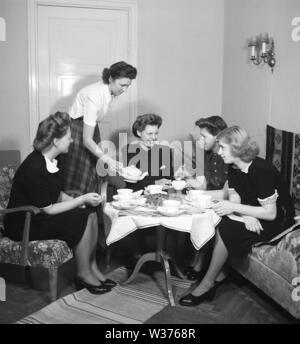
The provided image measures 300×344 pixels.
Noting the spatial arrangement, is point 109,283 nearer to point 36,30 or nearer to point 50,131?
point 50,131

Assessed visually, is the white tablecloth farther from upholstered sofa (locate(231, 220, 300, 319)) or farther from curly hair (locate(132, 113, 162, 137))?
curly hair (locate(132, 113, 162, 137))

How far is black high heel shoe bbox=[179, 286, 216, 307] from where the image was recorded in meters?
2.76

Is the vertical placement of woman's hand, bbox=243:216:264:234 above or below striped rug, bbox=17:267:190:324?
above

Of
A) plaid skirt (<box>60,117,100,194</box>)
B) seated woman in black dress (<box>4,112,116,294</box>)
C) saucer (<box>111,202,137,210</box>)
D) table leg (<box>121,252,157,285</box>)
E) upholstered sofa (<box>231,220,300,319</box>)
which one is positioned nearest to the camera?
upholstered sofa (<box>231,220,300,319</box>)

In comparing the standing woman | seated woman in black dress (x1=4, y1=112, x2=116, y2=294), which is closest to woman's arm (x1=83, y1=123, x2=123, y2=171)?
the standing woman

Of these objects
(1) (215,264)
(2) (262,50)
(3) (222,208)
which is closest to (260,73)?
(2) (262,50)

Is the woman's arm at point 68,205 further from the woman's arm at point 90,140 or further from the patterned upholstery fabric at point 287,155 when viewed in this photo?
the patterned upholstery fabric at point 287,155

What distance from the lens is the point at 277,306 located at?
276cm

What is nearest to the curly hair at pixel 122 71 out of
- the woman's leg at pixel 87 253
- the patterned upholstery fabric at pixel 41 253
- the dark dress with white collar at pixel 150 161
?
the dark dress with white collar at pixel 150 161

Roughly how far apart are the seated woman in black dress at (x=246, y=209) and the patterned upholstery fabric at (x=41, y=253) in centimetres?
78

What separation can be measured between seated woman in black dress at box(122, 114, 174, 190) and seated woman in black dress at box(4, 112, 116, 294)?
699 mm
